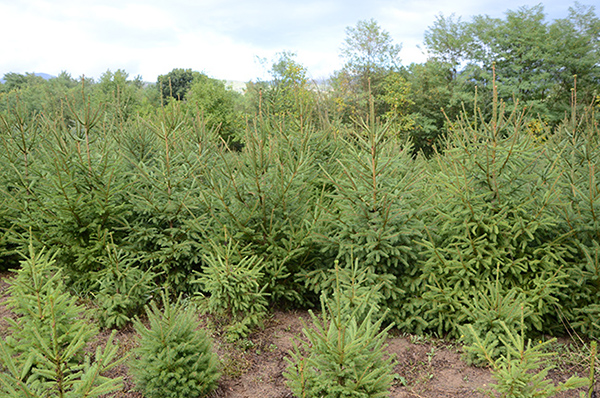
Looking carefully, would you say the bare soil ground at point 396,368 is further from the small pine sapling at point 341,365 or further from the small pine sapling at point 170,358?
the small pine sapling at point 341,365

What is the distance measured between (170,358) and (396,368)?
8.23 feet

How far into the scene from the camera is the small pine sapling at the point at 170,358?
12.1 ft

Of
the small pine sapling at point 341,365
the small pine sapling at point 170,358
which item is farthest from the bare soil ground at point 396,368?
the small pine sapling at point 341,365

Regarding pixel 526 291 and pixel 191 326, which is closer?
pixel 191 326

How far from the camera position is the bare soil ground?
168 inches

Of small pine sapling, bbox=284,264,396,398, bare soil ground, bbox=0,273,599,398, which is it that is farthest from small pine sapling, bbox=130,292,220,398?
small pine sapling, bbox=284,264,396,398

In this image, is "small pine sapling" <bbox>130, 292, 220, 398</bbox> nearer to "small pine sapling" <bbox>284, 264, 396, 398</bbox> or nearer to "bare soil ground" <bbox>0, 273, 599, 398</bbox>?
"bare soil ground" <bbox>0, 273, 599, 398</bbox>

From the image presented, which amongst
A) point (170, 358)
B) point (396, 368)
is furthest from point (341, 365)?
point (396, 368)

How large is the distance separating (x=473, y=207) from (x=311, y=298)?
8.86 ft

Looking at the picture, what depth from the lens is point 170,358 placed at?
3.66m

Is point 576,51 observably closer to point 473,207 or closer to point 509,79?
point 509,79

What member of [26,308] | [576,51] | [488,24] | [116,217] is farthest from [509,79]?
[26,308]

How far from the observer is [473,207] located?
4.95 metres

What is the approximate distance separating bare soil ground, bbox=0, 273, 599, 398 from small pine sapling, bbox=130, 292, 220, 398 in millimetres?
310
